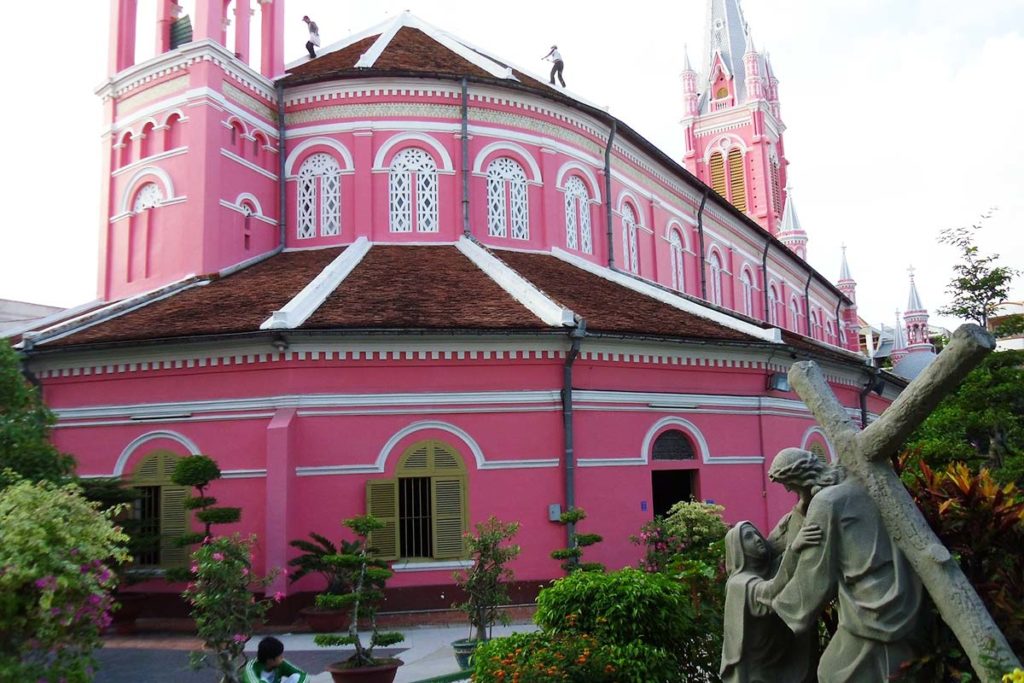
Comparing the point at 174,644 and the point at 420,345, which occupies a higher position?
the point at 420,345

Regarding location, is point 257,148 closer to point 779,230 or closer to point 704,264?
point 704,264

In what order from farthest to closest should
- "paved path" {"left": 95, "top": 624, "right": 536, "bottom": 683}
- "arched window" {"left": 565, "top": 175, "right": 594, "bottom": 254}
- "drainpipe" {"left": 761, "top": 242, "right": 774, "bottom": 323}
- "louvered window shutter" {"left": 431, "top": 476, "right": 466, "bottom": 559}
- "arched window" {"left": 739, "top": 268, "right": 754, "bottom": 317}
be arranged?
"drainpipe" {"left": 761, "top": 242, "right": 774, "bottom": 323} → "arched window" {"left": 739, "top": 268, "right": 754, "bottom": 317} → "arched window" {"left": 565, "top": 175, "right": 594, "bottom": 254} → "louvered window shutter" {"left": 431, "top": 476, "right": 466, "bottom": 559} → "paved path" {"left": 95, "top": 624, "right": 536, "bottom": 683}

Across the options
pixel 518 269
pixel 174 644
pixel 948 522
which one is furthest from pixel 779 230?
pixel 948 522

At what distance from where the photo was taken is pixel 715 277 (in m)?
29.0

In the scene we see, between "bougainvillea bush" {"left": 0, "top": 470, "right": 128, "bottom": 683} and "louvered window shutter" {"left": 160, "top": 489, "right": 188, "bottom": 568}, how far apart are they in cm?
801

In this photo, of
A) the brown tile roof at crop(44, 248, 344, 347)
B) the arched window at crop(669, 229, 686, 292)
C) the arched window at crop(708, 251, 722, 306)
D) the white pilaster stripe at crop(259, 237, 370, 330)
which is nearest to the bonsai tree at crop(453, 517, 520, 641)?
the white pilaster stripe at crop(259, 237, 370, 330)

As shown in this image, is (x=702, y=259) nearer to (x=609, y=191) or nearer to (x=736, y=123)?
(x=609, y=191)

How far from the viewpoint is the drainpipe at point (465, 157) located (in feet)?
64.2

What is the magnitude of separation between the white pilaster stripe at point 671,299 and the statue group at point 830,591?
12.1 m

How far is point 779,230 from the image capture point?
48125 mm

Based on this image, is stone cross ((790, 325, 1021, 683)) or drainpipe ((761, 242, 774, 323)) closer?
stone cross ((790, 325, 1021, 683))

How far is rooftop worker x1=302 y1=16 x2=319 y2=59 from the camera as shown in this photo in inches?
922

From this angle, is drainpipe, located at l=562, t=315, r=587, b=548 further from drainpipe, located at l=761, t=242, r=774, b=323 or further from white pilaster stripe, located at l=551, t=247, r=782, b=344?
drainpipe, located at l=761, t=242, r=774, b=323

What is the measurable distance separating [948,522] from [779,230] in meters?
44.9
